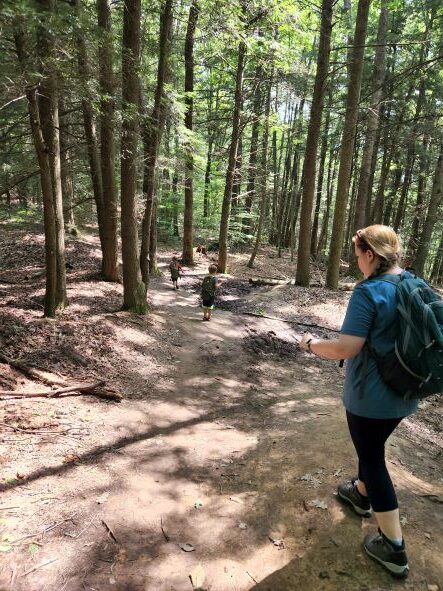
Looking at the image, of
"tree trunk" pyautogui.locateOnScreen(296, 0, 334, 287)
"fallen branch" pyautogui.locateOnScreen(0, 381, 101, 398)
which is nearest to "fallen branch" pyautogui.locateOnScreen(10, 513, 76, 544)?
"fallen branch" pyautogui.locateOnScreen(0, 381, 101, 398)

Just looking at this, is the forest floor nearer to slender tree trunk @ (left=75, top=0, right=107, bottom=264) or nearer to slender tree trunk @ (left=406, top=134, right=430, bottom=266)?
slender tree trunk @ (left=75, top=0, right=107, bottom=264)

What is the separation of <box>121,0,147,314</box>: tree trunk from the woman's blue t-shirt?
24.4ft

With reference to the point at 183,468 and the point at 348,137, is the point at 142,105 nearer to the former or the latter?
the point at 348,137

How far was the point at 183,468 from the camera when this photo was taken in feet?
15.5

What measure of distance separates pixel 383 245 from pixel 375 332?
61cm

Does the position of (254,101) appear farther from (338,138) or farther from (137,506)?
(137,506)

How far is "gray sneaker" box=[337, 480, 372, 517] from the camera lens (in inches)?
139

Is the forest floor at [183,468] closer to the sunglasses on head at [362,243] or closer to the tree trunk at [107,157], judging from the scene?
the sunglasses on head at [362,243]

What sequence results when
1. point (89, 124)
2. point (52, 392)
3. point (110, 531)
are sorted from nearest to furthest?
point (110, 531)
point (52, 392)
point (89, 124)

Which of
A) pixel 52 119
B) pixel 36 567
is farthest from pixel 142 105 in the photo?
pixel 36 567

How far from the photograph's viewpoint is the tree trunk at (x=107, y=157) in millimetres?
7843

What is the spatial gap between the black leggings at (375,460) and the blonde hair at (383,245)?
3.55ft

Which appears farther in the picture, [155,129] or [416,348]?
[155,129]

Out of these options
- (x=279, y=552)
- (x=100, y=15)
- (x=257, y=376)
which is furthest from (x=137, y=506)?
(x=100, y=15)
